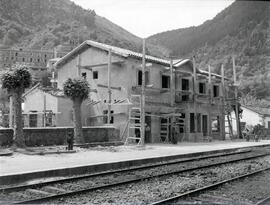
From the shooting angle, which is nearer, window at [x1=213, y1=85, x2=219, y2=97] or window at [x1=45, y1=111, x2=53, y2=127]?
window at [x1=45, y1=111, x2=53, y2=127]

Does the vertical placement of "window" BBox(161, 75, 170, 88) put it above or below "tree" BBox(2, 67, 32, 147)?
above

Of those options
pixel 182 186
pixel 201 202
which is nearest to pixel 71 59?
pixel 182 186

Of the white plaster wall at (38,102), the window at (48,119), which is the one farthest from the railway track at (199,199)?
the window at (48,119)

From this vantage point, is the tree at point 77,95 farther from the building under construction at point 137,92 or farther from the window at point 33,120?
the window at point 33,120

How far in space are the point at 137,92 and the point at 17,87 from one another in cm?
1009

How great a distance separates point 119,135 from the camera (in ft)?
73.3

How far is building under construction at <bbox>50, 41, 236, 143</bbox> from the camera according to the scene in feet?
79.3

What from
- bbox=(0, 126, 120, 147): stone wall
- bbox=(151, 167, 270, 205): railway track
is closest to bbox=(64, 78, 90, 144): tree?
bbox=(0, 126, 120, 147): stone wall

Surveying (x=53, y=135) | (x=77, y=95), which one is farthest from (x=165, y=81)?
(x=53, y=135)

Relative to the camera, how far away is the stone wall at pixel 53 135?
53.7 feet

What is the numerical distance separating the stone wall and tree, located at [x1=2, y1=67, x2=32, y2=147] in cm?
52

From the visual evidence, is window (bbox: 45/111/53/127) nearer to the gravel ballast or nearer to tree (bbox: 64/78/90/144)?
tree (bbox: 64/78/90/144)

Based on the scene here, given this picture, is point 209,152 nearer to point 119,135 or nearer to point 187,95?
point 119,135

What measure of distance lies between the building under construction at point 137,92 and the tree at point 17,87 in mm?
7355
